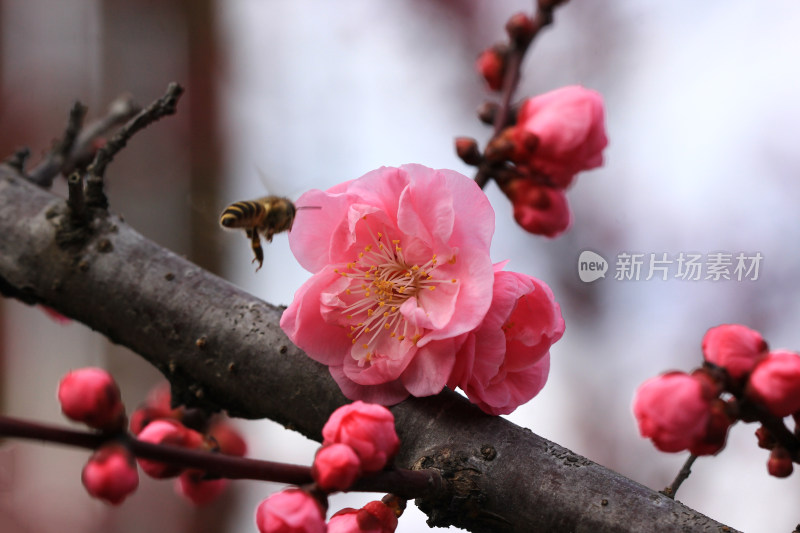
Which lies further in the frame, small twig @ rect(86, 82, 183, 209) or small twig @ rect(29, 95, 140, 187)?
small twig @ rect(29, 95, 140, 187)

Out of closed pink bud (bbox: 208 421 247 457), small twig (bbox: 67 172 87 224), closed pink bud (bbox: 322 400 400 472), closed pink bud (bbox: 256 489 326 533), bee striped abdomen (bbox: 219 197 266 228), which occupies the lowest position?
closed pink bud (bbox: 208 421 247 457)

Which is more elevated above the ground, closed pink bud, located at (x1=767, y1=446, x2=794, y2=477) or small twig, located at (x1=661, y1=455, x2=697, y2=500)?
closed pink bud, located at (x1=767, y1=446, x2=794, y2=477)

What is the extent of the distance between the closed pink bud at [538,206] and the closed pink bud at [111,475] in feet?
0.68

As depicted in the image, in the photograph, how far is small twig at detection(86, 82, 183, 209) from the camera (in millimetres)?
393

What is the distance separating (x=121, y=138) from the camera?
43 cm

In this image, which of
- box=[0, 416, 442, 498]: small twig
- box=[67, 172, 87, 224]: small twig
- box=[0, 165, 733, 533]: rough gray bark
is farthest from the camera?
box=[67, 172, 87, 224]: small twig

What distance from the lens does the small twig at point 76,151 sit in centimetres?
53

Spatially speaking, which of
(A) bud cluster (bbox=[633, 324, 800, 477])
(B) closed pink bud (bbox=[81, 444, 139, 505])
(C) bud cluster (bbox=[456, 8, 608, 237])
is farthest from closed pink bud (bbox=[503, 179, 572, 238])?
(B) closed pink bud (bbox=[81, 444, 139, 505])

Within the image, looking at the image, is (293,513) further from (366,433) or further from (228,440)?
(228,440)

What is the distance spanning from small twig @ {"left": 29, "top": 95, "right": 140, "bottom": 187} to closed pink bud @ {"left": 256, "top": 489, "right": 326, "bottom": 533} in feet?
1.22

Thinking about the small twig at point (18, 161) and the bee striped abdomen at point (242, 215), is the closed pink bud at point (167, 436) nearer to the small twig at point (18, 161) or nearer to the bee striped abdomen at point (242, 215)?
the bee striped abdomen at point (242, 215)

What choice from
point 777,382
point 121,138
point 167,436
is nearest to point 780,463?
point 777,382

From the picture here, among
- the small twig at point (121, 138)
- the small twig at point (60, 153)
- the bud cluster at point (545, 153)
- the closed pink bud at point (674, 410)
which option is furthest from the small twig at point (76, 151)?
the closed pink bud at point (674, 410)

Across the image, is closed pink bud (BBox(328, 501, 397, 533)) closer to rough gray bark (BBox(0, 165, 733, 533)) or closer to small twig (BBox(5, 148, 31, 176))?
rough gray bark (BBox(0, 165, 733, 533))
